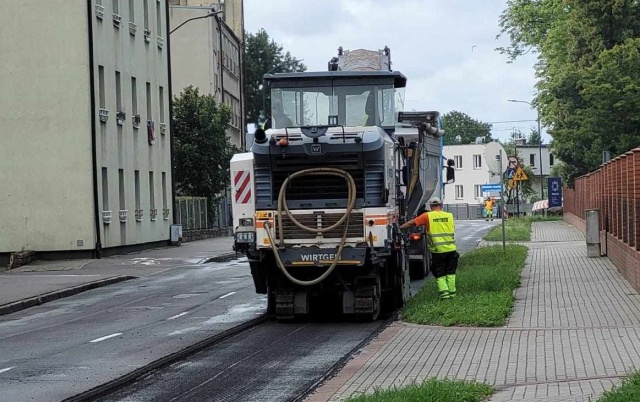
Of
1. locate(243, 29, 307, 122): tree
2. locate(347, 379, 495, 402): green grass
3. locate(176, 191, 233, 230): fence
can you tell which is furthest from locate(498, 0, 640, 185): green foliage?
locate(347, 379, 495, 402): green grass

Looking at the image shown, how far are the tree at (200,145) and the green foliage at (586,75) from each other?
16840 millimetres

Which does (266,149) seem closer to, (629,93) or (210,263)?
(210,263)

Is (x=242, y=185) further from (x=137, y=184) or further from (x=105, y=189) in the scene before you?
(x=137, y=184)

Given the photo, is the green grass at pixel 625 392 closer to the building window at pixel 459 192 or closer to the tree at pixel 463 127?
the building window at pixel 459 192

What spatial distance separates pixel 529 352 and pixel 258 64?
88444 mm

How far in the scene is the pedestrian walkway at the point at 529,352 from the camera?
10922 millimetres

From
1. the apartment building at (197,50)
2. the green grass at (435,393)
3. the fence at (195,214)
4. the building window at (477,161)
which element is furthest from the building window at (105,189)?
the building window at (477,161)

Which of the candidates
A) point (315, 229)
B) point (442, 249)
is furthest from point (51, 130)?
point (315, 229)

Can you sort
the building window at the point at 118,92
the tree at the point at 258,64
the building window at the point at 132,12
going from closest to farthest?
1. the building window at the point at 118,92
2. the building window at the point at 132,12
3. the tree at the point at 258,64

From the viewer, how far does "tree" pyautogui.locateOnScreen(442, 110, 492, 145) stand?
182 m

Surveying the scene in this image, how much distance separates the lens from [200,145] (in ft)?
195

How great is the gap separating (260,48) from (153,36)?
52503 millimetres

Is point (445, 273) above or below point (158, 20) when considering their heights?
below

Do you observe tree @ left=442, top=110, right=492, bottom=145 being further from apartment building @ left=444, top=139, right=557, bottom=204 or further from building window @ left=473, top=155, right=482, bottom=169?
building window @ left=473, top=155, right=482, bottom=169
